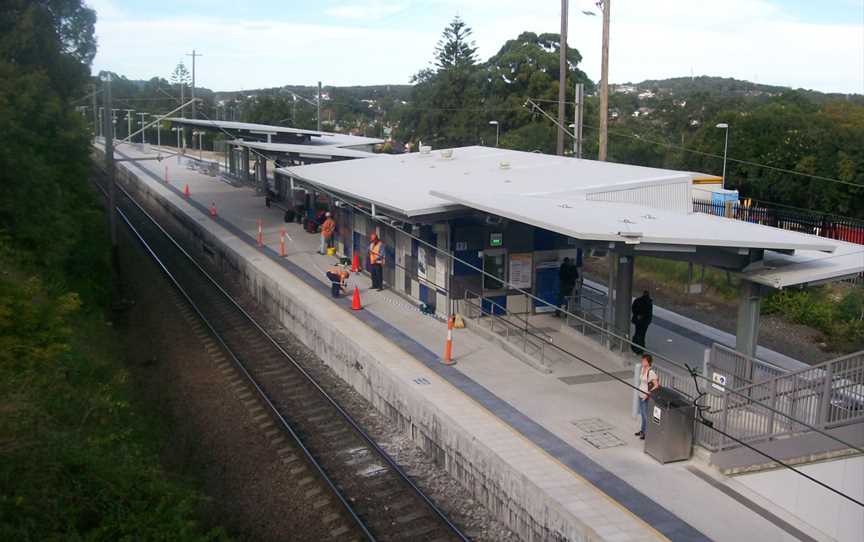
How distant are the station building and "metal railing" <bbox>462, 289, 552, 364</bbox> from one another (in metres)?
0.14

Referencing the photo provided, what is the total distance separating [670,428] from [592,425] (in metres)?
1.73

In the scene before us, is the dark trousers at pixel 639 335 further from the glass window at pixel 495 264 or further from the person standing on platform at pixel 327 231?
the person standing on platform at pixel 327 231

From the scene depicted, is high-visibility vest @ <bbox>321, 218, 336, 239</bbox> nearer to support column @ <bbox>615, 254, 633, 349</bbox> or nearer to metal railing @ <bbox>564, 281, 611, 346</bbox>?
metal railing @ <bbox>564, 281, 611, 346</bbox>

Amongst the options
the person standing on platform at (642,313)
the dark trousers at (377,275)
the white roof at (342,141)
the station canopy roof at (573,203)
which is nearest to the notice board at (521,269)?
the station canopy roof at (573,203)

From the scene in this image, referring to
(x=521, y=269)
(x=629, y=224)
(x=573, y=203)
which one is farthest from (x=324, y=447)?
(x=573, y=203)

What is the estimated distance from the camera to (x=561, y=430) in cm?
1258

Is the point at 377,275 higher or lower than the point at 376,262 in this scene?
lower

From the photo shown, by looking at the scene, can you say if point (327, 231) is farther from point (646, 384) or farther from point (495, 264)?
point (646, 384)

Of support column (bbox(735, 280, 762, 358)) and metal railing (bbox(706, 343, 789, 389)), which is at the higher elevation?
support column (bbox(735, 280, 762, 358))

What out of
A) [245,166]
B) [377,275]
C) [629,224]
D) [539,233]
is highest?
[629,224]

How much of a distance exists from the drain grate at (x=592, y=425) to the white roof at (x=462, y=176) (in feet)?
21.6

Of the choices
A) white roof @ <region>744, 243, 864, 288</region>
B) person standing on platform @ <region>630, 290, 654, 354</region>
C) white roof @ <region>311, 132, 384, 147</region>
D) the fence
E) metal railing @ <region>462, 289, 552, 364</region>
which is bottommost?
metal railing @ <region>462, 289, 552, 364</region>

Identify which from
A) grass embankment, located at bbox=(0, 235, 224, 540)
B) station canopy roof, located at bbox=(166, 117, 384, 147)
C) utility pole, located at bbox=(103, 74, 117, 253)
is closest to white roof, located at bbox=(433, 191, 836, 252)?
grass embankment, located at bbox=(0, 235, 224, 540)

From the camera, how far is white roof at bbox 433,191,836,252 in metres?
13.1
